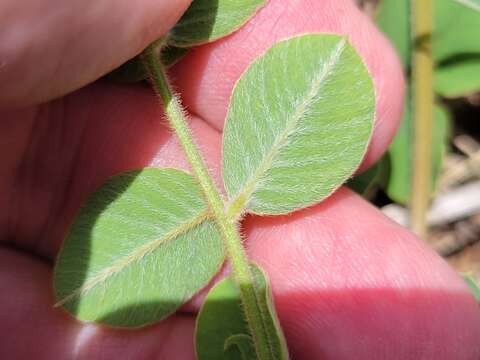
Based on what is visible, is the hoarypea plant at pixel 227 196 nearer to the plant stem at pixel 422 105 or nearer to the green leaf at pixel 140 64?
the green leaf at pixel 140 64

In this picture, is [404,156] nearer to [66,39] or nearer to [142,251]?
[142,251]

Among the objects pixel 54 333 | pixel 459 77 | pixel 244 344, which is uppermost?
pixel 459 77

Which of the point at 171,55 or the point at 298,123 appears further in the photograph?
the point at 171,55

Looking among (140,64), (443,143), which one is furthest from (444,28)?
(140,64)

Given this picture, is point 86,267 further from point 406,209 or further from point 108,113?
point 406,209

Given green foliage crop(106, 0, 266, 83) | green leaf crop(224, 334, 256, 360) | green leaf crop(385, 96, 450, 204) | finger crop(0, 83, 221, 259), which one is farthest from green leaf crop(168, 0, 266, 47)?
green leaf crop(385, 96, 450, 204)

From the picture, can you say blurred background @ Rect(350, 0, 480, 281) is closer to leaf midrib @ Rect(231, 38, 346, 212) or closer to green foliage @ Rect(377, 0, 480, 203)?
green foliage @ Rect(377, 0, 480, 203)
